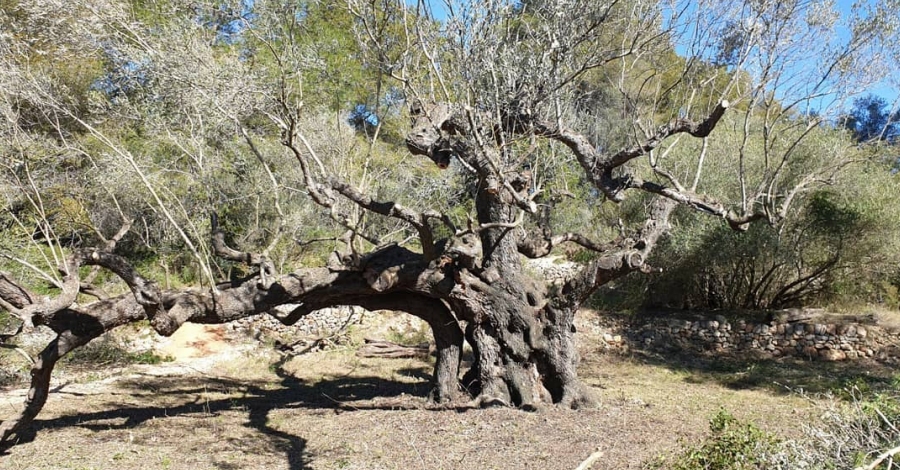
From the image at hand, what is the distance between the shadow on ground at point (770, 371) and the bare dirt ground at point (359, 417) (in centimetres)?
5

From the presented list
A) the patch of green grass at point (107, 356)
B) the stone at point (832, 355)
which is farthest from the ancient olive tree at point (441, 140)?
the stone at point (832, 355)

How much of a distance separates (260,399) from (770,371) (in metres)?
7.95

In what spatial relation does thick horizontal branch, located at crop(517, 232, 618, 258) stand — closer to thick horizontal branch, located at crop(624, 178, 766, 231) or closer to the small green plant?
thick horizontal branch, located at crop(624, 178, 766, 231)

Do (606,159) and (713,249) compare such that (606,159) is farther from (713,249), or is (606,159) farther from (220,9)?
(713,249)

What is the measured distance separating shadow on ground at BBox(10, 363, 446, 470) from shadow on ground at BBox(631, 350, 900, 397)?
4.47 m

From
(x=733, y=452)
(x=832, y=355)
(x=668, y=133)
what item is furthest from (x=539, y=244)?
(x=832, y=355)

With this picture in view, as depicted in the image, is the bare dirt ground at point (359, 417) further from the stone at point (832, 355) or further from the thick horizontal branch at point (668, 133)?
the thick horizontal branch at point (668, 133)

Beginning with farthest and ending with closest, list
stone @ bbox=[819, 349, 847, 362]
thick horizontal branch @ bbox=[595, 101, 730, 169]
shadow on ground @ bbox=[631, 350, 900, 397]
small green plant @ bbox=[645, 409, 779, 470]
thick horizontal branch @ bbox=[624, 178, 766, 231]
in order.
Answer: stone @ bbox=[819, 349, 847, 362] → shadow on ground @ bbox=[631, 350, 900, 397] → thick horizontal branch @ bbox=[624, 178, 766, 231] → thick horizontal branch @ bbox=[595, 101, 730, 169] → small green plant @ bbox=[645, 409, 779, 470]

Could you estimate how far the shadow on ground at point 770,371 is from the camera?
30.9 feet

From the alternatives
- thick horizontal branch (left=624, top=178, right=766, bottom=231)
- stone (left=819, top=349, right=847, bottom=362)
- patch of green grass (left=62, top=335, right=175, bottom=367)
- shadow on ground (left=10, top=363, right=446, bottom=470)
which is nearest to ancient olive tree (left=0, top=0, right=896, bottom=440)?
thick horizontal branch (left=624, top=178, right=766, bottom=231)

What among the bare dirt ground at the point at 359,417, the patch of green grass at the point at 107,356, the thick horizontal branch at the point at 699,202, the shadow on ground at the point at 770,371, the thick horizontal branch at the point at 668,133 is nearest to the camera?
the bare dirt ground at the point at 359,417

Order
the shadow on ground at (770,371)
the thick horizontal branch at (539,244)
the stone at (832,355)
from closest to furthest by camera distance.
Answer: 1. the thick horizontal branch at (539,244)
2. the shadow on ground at (770,371)
3. the stone at (832,355)

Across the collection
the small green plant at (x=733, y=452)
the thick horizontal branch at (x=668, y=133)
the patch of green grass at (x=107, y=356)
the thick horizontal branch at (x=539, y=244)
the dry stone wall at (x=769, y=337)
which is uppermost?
the thick horizontal branch at (x=668, y=133)

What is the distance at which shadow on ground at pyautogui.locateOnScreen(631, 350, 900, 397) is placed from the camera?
371 inches
